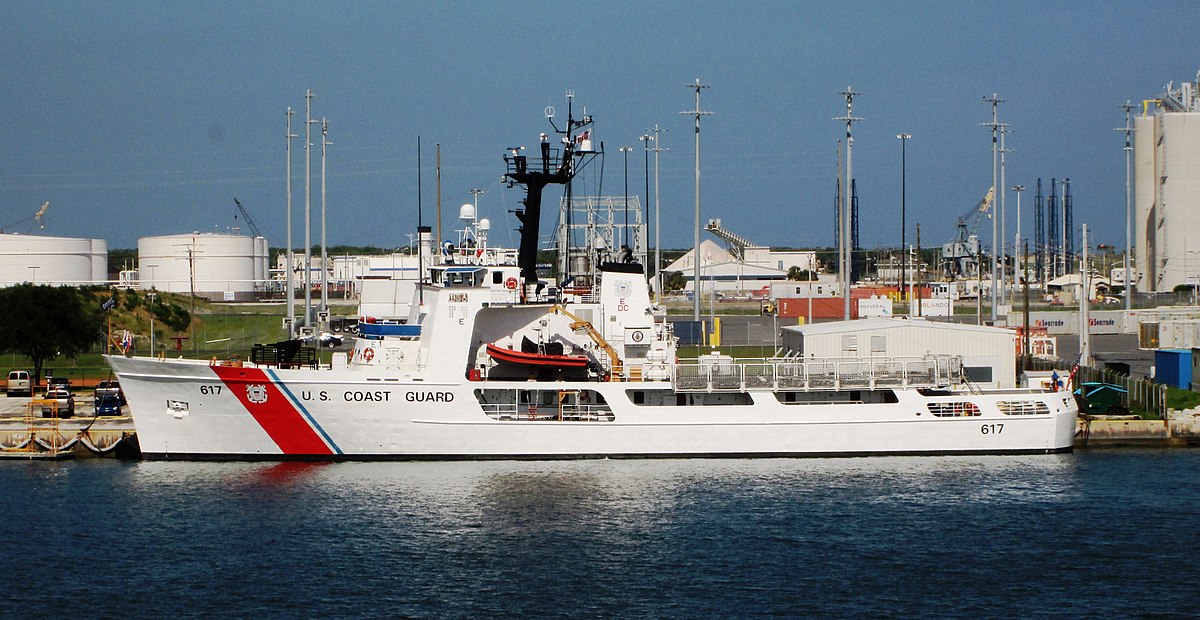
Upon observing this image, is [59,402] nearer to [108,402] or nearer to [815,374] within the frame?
[108,402]

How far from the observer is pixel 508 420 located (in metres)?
30.2

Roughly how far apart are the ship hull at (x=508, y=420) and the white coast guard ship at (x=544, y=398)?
0.03 meters

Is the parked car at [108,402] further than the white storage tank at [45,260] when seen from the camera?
No

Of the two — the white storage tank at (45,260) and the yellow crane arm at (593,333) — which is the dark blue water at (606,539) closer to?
the yellow crane arm at (593,333)

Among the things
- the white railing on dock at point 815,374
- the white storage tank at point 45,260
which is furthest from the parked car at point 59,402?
the white storage tank at point 45,260

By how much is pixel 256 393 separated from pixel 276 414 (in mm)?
679

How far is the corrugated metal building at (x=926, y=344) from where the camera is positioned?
106ft

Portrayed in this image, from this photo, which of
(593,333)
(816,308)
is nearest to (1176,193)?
(816,308)

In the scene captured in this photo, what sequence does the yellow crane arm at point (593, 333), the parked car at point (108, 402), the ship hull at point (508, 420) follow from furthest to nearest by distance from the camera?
the parked car at point (108, 402), the yellow crane arm at point (593, 333), the ship hull at point (508, 420)

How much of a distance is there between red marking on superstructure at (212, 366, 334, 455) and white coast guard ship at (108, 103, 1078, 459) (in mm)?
33

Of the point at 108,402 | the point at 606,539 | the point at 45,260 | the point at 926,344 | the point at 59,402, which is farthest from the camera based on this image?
the point at 45,260

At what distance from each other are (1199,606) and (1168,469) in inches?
439

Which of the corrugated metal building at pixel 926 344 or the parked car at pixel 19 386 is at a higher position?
the corrugated metal building at pixel 926 344

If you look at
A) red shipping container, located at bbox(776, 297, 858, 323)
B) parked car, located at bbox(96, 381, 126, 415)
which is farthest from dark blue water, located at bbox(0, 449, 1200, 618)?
red shipping container, located at bbox(776, 297, 858, 323)
